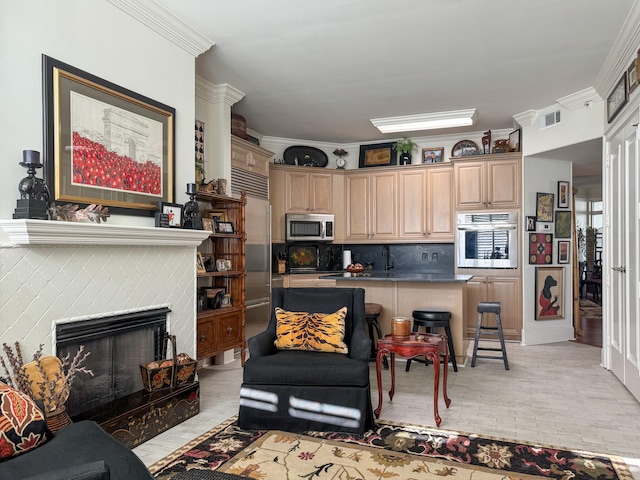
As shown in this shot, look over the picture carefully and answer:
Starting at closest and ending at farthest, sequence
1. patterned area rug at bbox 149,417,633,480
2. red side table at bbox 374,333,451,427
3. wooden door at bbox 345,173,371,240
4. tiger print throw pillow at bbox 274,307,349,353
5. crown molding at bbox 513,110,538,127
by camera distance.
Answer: patterned area rug at bbox 149,417,633,480, red side table at bbox 374,333,451,427, tiger print throw pillow at bbox 274,307,349,353, crown molding at bbox 513,110,538,127, wooden door at bbox 345,173,371,240

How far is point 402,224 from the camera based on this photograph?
22.0 ft

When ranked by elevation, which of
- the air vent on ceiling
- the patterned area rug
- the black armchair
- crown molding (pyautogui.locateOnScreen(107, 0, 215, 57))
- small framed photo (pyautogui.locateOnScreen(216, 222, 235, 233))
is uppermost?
crown molding (pyautogui.locateOnScreen(107, 0, 215, 57))

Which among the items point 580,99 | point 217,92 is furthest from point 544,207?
point 217,92

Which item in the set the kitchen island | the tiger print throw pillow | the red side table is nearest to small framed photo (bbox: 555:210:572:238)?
the kitchen island

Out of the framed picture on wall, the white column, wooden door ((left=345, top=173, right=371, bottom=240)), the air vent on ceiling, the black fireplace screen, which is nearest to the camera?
the black fireplace screen

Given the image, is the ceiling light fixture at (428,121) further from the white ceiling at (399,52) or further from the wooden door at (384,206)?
the wooden door at (384,206)

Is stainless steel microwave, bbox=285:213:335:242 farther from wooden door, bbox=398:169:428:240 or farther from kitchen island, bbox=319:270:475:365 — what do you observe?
kitchen island, bbox=319:270:475:365

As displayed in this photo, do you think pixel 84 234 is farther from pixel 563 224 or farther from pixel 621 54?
pixel 563 224

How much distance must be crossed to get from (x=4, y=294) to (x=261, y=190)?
3529mm

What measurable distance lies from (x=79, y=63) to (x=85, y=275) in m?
1.25

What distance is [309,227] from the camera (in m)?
6.73

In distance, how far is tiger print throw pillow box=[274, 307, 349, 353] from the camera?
325 cm

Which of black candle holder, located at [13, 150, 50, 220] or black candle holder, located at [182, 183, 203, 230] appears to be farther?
black candle holder, located at [182, 183, 203, 230]

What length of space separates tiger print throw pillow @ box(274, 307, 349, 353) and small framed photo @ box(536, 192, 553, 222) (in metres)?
3.69
